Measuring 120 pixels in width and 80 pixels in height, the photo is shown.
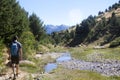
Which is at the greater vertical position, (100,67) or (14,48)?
(14,48)

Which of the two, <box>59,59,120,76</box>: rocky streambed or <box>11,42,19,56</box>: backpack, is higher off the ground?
<box>11,42,19,56</box>: backpack

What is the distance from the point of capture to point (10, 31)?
54500 mm

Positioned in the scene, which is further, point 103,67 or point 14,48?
point 103,67

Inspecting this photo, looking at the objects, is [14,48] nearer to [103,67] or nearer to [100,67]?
[100,67]

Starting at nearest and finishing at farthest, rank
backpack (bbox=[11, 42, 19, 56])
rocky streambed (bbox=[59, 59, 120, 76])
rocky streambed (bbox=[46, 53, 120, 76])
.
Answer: backpack (bbox=[11, 42, 19, 56])
rocky streambed (bbox=[59, 59, 120, 76])
rocky streambed (bbox=[46, 53, 120, 76])

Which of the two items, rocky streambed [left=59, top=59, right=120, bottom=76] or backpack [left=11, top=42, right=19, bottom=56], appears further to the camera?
rocky streambed [left=59, top=59, right=120, bottom=76]

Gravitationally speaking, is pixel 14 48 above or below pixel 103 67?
above

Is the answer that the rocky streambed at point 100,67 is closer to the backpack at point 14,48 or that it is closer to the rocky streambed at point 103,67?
the rocky streambed at point 103,67

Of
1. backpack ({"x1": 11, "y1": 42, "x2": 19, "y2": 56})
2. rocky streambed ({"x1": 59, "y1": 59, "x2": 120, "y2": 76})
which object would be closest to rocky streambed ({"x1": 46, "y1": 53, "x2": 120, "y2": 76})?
rocky streambed ({"x1": 59, "y1": 59, "x2": 120, "y2": 76})

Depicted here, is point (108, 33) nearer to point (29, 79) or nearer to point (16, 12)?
point (16, 12)

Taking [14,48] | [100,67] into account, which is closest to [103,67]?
[100,67]

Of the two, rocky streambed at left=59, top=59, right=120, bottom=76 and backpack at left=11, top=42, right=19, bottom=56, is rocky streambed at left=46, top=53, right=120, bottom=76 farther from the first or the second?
backpack at left=11, top=42, right=19, bottom=56

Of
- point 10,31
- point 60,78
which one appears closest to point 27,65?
point 10,31

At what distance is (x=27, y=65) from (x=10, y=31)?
10148 mm
